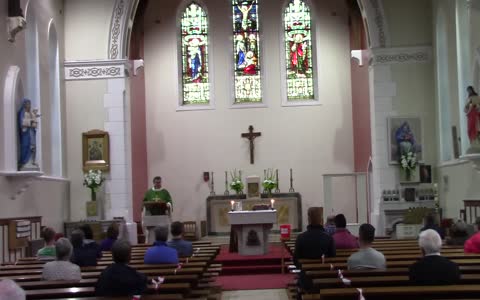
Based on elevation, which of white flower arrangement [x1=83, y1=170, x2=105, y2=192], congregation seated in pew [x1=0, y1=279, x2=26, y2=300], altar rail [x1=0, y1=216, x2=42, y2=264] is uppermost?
white flower arrangement [x1=83, y1=170, x2=105, y2=192]

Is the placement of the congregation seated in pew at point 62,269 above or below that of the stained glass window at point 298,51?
below

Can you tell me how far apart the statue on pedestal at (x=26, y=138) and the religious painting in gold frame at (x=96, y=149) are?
9.90ft

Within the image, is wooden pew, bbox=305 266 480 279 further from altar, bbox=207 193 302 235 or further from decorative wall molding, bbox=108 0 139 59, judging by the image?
altar, bbox=207 193 302 235

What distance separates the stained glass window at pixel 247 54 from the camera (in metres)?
18.3

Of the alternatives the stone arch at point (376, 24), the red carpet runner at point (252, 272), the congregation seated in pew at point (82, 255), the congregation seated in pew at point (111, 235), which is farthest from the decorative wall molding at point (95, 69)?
the congregation seated in pew at point (82, 255)

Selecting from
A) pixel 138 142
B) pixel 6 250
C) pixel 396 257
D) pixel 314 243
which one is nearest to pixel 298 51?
pixel 138 142

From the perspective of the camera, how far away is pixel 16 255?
35.6 feet

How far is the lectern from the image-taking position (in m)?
11.9

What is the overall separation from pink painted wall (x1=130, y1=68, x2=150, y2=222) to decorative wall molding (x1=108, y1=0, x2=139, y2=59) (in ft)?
5.03

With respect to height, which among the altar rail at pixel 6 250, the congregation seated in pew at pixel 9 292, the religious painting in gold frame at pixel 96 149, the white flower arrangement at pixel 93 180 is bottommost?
the altar rail at pixel 6 250

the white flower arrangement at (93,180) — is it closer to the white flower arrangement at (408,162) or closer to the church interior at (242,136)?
the church interior at (242,136)

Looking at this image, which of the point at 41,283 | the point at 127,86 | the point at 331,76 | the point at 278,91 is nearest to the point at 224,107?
the point at 278,91

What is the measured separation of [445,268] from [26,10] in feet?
30.4

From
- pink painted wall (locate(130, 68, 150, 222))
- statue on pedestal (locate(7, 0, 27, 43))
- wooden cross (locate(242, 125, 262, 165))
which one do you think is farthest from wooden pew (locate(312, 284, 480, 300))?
wooden cross (locate(242, 125, 262, 165))
